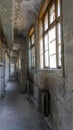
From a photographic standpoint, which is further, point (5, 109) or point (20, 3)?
point (5, 109)

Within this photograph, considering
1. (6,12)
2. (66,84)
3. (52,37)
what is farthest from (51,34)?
(66,84)

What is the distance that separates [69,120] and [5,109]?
3.48 meters

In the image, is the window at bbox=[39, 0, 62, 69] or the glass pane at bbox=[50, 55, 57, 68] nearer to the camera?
the window at bbox=[39, 0, 62, 69]

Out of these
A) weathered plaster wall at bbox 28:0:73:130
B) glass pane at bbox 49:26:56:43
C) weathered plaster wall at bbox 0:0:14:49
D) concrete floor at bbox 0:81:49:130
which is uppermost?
weathered plaster wall at bbox 0:0:14:49

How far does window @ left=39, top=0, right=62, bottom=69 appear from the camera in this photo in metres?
3.48

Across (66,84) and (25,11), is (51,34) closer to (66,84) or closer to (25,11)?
(25,11)

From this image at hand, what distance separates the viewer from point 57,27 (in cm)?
354

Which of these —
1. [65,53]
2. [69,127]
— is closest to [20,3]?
[65,53]

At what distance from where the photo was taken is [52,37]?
4.00m

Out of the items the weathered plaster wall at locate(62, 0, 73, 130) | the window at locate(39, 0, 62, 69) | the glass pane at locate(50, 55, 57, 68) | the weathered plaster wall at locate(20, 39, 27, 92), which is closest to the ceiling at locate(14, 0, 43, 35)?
the window at locate(39, 0, 62, 69)

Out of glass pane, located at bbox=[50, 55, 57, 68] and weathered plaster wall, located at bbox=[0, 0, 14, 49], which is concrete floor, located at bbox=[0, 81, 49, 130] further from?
weathered plaster wall, located at bbox=[0, 0, 14, 49]

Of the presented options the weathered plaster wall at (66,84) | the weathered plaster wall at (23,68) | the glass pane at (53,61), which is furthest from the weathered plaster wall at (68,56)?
the weathered plaster wall at (23,68)

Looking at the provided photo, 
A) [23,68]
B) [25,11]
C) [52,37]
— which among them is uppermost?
[25,11]

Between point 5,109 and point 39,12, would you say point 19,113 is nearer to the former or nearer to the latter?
point 5,109
